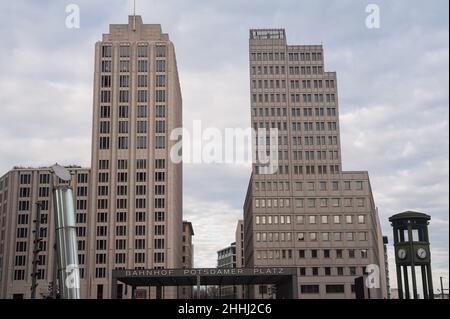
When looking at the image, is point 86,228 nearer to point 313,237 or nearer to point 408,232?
point 313,237

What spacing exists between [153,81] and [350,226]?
63221mm

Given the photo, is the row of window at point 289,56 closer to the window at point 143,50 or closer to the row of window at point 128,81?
the row of window at point 128,81

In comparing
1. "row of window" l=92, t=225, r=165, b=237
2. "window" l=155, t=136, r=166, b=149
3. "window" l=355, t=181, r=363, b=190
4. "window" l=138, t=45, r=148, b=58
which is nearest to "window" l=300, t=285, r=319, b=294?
"window" l=355, t=181, r=363, b=190

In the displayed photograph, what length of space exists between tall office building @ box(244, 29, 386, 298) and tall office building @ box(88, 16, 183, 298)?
79.0ft

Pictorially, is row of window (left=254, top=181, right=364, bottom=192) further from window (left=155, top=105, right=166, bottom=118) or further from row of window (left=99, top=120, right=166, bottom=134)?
window (left=155, top=105, right=166, bottom=118)

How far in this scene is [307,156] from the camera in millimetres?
126625

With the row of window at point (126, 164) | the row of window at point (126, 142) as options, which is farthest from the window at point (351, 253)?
the row of window at point (126, 142)

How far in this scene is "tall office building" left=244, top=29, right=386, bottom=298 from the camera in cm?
11800

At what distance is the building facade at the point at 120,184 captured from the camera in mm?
130750

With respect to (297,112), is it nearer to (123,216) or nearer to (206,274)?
(123,216)

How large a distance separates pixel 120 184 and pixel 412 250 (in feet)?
283

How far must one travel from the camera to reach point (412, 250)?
6525 centimetres
